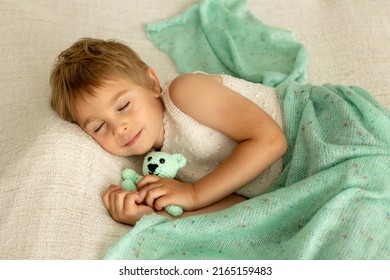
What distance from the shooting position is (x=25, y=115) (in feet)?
4.07

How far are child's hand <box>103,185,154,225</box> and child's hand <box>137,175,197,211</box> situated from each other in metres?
0.02

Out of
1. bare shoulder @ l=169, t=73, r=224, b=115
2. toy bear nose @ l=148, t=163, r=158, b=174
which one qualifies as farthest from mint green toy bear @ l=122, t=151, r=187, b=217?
bare shoulder @ l=169, t=73, r=224, b=115

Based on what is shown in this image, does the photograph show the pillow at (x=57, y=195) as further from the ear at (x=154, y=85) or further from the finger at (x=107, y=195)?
the ear at (x=154, y=85)

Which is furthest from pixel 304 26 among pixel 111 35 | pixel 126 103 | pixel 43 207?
pixel 43 207

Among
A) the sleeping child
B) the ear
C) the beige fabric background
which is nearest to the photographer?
the beige fabric background

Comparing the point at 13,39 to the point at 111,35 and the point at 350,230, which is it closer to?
the point at 111,35

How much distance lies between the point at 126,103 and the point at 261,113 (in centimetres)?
29

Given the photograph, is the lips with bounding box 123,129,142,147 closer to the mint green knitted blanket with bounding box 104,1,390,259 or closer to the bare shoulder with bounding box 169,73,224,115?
the bare shoulder with bounding box 169,73,224,115

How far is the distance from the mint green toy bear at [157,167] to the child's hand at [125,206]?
2.4 inches

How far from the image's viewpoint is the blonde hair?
1111 millimetres

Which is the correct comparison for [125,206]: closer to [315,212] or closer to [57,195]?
[57,195]

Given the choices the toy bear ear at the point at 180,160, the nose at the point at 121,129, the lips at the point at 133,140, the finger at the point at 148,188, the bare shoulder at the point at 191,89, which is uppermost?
the bare shoulder at the point at 191,89

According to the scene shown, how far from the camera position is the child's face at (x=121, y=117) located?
1103 millimetres

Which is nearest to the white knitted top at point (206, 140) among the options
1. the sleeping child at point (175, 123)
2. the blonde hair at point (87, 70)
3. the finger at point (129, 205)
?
the sleeping child at point (175, 123)
